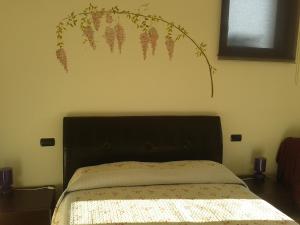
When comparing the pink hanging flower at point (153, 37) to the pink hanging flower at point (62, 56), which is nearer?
the pink hanging flower at point (62, 56)

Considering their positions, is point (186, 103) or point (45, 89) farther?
point (186, 103)

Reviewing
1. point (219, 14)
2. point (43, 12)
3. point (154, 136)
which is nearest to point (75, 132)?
point (154, 136)

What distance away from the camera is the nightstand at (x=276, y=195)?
2.24 m

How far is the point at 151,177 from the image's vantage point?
199 centimetres

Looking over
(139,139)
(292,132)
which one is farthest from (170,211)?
(292,132)

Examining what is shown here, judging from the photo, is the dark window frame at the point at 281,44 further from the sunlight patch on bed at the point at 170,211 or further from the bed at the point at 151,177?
the sunlight patch on bed at the point at 170,211

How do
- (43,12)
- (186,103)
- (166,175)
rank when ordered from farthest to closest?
1. (186,103)
2. (43,12)
3. (166,175)

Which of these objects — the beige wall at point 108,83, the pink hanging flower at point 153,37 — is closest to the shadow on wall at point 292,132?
the beige wall at point 108,83

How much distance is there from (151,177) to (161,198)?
22cm

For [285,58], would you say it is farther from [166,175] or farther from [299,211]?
[166,175]

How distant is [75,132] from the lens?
2.21 meters

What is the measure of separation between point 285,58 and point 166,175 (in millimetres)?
1537

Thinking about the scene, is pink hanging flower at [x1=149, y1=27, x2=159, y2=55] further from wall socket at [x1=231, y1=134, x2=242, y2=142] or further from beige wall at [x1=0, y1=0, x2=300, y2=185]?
wall socket at [x1=231, y1=134, x2=242, y2=142]

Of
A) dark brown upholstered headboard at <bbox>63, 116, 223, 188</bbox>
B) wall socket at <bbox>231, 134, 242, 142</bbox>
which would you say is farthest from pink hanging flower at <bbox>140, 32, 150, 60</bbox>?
wall socket at <bbox>231, 134, 242, 142</bbox>
